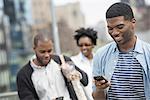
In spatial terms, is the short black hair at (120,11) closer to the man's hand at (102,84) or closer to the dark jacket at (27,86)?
the man's hand at (102,84)

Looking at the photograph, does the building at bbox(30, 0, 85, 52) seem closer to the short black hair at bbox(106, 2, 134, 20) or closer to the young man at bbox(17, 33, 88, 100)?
the young man at bbox(17, 33, 88, 100)

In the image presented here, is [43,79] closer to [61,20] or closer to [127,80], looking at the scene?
[127,80]

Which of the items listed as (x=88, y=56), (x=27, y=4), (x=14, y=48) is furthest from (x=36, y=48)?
(x=14, y=48)

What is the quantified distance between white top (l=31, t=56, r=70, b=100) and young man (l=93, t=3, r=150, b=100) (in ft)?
3.40

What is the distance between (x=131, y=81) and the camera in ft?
9.74

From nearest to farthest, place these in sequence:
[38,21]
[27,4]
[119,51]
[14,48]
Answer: [119,51]
[27,4]
[14,48]
[38,21]

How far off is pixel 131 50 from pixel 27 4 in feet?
20.4

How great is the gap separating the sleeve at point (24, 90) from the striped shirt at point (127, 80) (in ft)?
3.87

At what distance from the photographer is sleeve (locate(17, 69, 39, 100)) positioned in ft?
13.3

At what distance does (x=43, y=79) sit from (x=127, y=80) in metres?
1.32

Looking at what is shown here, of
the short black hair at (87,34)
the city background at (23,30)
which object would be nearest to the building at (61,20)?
the city background at (23,30)

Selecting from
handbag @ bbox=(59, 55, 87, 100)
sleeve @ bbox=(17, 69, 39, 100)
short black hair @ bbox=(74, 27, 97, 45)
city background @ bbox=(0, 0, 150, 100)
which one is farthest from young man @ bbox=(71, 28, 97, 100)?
city background @ bbox=(0, 0, 150, 100)

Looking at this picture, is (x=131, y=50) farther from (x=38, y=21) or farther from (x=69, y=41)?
(x=38, y=21)

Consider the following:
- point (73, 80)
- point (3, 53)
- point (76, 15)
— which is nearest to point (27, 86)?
point (73, 80)
